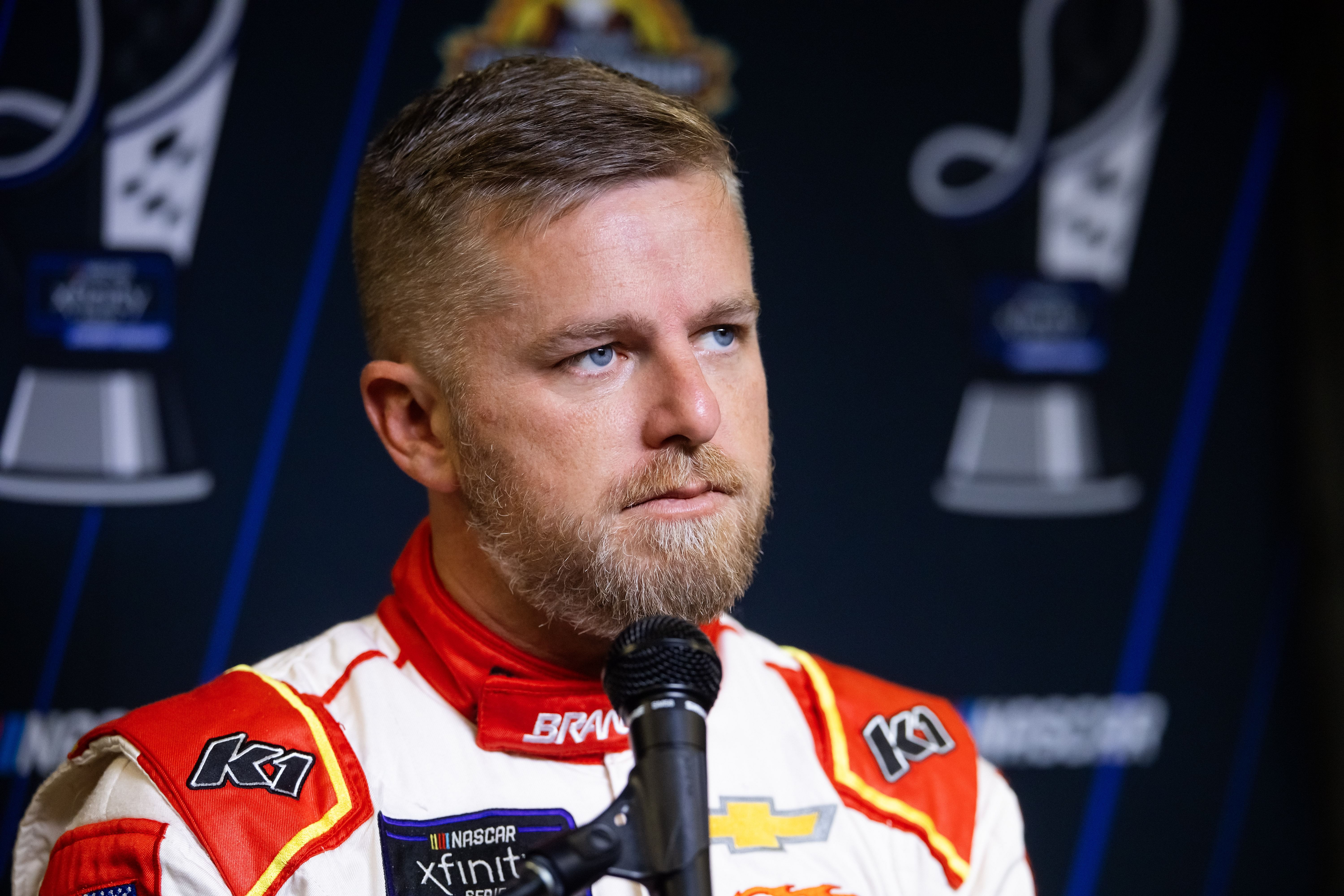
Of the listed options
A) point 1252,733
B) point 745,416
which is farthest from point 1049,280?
point 745,416

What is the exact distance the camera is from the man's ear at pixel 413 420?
3.48 ft

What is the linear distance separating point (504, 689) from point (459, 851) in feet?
0.40

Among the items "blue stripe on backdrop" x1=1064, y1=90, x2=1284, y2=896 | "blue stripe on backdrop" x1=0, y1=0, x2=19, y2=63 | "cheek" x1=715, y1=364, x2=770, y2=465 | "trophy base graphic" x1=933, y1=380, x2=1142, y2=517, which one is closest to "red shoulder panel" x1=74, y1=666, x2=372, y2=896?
"cheek" x1=715, y1=364, x2=770, y2=465

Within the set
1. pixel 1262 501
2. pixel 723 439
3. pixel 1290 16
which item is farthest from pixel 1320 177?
pixel 723 439

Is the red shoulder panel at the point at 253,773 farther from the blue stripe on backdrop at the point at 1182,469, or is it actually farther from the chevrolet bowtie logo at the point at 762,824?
the blue stripe on backdrop at the point at 1182,469

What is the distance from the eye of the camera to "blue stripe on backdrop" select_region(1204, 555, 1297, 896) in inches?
81.8

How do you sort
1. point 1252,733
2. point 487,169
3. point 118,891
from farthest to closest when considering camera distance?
point 1252,733 < point 487,169 < point 118,891

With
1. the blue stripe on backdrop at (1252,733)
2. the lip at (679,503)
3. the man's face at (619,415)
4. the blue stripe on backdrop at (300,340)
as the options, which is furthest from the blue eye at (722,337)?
the blue stripe on backdrop at (1252,733)

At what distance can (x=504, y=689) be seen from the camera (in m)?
1.01

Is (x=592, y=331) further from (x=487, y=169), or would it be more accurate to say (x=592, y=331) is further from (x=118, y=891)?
(x=118, y=891)

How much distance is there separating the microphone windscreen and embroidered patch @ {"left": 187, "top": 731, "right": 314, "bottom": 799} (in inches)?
13.6

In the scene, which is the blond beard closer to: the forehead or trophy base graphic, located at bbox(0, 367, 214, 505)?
the forehead

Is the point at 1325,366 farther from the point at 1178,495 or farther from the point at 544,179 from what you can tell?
the point at 544,179

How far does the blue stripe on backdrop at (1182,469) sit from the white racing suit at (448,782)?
887mm
